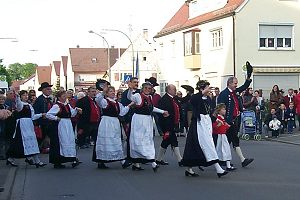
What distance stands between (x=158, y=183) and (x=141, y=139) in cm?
195

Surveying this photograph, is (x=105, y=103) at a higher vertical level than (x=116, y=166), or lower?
higher

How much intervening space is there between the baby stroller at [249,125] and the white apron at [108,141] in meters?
8.54

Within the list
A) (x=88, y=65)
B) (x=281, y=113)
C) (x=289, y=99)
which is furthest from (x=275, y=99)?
(x=88, y=65)

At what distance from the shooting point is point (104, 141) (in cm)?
1361

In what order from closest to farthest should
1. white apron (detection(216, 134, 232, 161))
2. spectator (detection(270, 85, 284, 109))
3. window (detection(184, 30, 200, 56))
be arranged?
1. white apron (detection(216, 134, 232, 161))
2. spectator (detection(270, 85, 284, 109))
3. window (detection(184, 30, 200, 56))

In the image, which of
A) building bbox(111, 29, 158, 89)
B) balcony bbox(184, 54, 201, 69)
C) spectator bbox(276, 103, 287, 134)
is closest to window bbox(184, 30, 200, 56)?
balcony bbox(184, 54, 201, 69)

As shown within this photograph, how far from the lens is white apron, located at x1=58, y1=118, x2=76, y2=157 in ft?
45.3

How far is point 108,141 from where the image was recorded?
13.6 m

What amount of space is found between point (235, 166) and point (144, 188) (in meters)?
3.66

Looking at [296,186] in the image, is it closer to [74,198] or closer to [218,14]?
[74,198]

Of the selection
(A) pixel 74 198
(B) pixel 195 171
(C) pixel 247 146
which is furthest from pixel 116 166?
(C) pixel 247 146

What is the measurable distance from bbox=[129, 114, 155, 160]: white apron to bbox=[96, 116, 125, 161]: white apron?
608 millimetres

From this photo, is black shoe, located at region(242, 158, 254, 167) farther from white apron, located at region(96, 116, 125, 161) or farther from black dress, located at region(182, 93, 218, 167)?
white apron, located at region(96, 116, 125, 161)

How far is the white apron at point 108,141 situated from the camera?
1362cm
